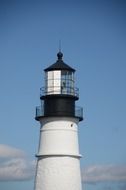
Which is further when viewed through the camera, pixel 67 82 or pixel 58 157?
pixel 67 82

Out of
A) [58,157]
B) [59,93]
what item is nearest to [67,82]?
[59,93]

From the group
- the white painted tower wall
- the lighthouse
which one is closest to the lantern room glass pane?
the lighthouse

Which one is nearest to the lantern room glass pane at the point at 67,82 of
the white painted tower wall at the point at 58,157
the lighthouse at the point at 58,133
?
the lighthouse at the point at 58,133

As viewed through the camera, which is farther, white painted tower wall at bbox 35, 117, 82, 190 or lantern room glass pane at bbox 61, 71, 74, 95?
lantern room glass pane at bbox 61, 71, 74, 95

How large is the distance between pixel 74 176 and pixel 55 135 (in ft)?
7.67

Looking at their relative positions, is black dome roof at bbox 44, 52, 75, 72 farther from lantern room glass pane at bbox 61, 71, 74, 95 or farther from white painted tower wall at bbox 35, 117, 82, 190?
white painted tower wall at bbox 35, 117, 82, 190

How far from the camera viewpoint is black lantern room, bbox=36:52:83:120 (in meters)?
30.5

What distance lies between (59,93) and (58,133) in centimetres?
209

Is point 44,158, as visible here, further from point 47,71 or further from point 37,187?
point 47,71

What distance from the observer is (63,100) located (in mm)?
30641

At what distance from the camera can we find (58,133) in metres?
30.3

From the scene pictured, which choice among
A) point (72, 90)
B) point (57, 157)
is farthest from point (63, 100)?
point (57, 157)

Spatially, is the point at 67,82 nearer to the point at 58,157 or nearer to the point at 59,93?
the point at 59,93

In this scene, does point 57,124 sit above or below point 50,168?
above
